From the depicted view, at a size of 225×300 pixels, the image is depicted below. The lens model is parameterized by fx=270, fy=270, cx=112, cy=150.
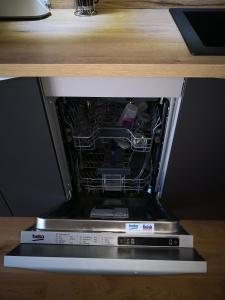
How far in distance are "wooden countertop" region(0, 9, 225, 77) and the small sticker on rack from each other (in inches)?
18.8

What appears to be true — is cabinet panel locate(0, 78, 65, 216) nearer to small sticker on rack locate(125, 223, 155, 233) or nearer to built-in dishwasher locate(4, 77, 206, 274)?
built-in dishwasher locate(4, 77, 206, 274)

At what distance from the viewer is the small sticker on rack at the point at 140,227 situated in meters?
0.87

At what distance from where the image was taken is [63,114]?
0.98 meters

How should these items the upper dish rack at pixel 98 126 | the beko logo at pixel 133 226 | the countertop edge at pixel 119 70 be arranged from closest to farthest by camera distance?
the countertop edge at pixel 119 70
the beko logo at pixel 133 226
the upper dish rack at pixel 98 126

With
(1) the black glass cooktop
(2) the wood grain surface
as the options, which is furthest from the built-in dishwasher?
(2) the wood grain surface

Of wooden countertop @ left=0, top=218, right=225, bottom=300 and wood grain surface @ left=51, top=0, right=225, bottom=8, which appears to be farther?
wooden countertop @ left=0, top=218, right=225, bottom=300

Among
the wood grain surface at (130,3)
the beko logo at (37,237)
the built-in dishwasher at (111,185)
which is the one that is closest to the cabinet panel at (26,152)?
the built-in dishwasher at (111,185)

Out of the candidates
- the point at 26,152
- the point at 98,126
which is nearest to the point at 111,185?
the point at 98,126

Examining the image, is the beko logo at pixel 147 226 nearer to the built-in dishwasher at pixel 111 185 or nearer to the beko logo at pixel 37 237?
the built-in dishwasher at pixel 111 185

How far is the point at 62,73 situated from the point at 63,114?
11.8 inches

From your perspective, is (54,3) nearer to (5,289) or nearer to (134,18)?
(134,18)

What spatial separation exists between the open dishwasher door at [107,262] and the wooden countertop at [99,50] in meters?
0.50

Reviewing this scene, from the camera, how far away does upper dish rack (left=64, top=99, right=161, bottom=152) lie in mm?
1050

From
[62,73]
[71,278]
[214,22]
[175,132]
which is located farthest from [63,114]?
[71,278]
